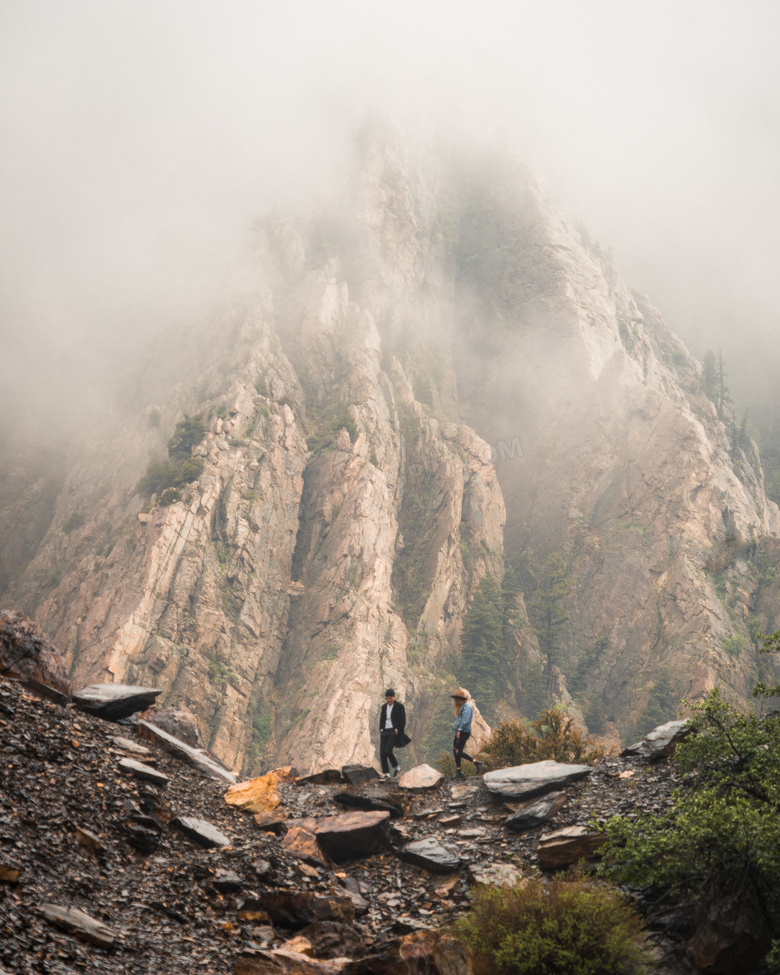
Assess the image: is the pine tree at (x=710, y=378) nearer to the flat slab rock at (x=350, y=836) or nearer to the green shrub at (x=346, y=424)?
the green shrub at (x=346, y=424)

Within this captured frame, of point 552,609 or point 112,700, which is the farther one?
point 552,609

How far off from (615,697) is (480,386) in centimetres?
4602

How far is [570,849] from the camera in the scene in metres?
8.65

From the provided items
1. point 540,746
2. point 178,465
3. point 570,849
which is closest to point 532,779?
point 570,849

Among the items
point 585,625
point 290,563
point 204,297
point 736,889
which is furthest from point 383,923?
point 204,297

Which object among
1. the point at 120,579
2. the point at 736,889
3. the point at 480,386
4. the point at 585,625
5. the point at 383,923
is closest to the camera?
the point at 736,889

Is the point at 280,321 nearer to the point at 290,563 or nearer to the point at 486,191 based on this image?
the point at 290,563

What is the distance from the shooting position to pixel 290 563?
55.6m

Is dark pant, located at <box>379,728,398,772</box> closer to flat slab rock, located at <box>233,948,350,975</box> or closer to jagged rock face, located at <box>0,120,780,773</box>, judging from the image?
flat slab rock, located at <box>233,948,350,975</box>

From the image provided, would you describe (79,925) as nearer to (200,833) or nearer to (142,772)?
(200,833)

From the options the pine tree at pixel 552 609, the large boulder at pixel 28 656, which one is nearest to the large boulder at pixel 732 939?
the large boulder at pixel 28 656

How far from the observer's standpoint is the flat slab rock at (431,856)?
920cm

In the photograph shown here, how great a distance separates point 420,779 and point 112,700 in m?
6.39

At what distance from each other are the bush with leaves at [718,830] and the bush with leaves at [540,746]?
20.9 feet
